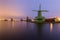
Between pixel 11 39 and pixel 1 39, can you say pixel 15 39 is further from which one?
pixel 1 39

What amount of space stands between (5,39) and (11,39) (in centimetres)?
44

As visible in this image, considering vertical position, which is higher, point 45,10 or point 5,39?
point 45,10

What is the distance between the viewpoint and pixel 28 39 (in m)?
10.6

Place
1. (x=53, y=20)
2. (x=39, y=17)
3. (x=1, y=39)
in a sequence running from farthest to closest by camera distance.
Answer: (x=53, y=20) → (x=39, y=17) → (x=1, y=39)

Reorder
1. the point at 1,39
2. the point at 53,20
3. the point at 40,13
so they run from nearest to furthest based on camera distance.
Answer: the point at 1,39
the point at 40,13
the point at 53,20

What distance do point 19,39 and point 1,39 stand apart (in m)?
1.31

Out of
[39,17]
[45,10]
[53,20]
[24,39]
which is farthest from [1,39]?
[53,20]

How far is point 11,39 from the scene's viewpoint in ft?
33.9

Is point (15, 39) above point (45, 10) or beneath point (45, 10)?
beneath

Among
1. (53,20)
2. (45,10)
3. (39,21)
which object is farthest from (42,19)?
(53,20)

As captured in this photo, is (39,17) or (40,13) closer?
(39,17)

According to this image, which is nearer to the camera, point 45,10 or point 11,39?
point 11,39

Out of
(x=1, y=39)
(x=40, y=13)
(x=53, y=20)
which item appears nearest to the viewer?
(x=1, y=39)

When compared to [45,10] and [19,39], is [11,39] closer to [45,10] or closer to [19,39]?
[19,39]
